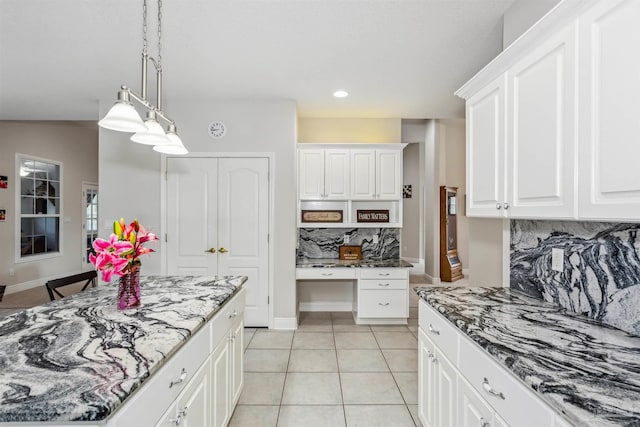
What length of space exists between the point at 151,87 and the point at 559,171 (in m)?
3.87

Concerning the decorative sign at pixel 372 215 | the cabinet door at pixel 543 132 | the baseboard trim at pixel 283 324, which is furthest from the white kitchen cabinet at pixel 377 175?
the cabinet door at pixel 543 132

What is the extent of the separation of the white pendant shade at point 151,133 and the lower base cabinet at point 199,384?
1080mm

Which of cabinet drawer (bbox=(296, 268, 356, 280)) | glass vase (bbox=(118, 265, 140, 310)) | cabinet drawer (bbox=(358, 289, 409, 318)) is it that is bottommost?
cabinet drawer (bbox=(358, 289, 409, 318))

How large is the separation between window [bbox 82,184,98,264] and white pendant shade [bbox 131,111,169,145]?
6305mm

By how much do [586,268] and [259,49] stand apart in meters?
2.75

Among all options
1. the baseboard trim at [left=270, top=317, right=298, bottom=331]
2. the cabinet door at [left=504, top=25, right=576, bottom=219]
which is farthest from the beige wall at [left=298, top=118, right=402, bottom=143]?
the cabinet door at [left=504, top=25, right=576, bottom=219]

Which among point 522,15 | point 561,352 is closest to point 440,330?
point 561,352

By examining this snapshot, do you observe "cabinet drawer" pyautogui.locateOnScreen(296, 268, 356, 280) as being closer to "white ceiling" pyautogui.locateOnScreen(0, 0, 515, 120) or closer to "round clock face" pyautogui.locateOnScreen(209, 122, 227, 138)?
"round clock face" pyautogui.locateOnScreen(209, 122, 227, 138)

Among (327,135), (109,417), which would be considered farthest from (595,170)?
(327,135)

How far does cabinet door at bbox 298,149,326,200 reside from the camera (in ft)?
14.1

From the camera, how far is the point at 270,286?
4.03 metres

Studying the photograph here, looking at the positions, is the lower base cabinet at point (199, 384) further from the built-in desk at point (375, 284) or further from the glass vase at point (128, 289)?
the built-in desk at point (375, 284)

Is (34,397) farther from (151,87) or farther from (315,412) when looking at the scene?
(151,87)

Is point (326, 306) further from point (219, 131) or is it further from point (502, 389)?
point (502, 389)
